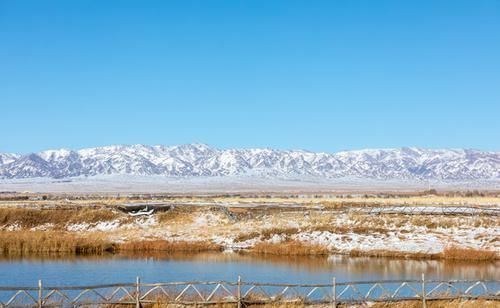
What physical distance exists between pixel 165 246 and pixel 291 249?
10884 millimetres

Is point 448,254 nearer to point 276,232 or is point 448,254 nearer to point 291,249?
point 291,249

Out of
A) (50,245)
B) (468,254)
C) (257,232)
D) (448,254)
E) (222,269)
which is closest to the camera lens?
(222,269)

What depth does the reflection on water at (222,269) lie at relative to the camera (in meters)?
38.1

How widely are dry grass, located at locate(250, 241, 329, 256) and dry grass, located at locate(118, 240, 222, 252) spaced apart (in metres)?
3.79

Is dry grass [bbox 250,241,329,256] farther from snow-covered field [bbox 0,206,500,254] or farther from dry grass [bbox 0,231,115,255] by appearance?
dry grass [bbox 0,231,115,255]

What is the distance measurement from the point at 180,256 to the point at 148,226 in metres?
A: 11.7

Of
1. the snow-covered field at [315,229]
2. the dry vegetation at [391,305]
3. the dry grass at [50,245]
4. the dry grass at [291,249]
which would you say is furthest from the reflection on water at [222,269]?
the dry vegetation at [391,305]

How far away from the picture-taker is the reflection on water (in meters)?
38.1

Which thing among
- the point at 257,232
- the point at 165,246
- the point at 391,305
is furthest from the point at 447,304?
the point at 165,246

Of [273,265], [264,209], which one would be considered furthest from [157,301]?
[264,209]

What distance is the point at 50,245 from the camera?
51.7 meters

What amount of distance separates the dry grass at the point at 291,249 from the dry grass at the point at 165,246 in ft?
12.4

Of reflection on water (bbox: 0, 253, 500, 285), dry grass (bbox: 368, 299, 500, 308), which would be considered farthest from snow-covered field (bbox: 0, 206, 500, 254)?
dry grass (bbox: 368, 299, 500, 308)

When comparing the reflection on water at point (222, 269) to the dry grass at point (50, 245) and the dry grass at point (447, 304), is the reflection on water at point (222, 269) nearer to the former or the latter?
the dry grass at point (50, 245)
